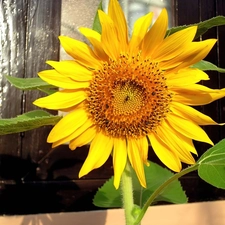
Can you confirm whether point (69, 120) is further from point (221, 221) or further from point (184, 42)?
point (221, 221)

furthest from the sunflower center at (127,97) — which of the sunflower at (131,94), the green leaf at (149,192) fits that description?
the green leaf at (149,192)

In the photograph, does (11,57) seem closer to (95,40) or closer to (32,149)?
(32,149)

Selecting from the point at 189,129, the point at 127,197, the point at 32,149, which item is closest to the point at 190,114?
the point at 189,129

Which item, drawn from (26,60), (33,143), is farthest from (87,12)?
(33,143)

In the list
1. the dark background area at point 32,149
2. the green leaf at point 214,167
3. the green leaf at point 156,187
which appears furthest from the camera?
the dark background area at point 32,149

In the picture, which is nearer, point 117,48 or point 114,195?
point 117,48

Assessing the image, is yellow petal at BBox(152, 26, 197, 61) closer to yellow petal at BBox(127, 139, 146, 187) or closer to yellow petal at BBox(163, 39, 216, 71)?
yellow petal at BBox(163, 39, 216, 71)

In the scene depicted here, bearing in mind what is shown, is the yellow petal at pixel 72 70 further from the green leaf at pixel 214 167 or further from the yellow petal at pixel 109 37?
the green leaf at pixel 214 167
